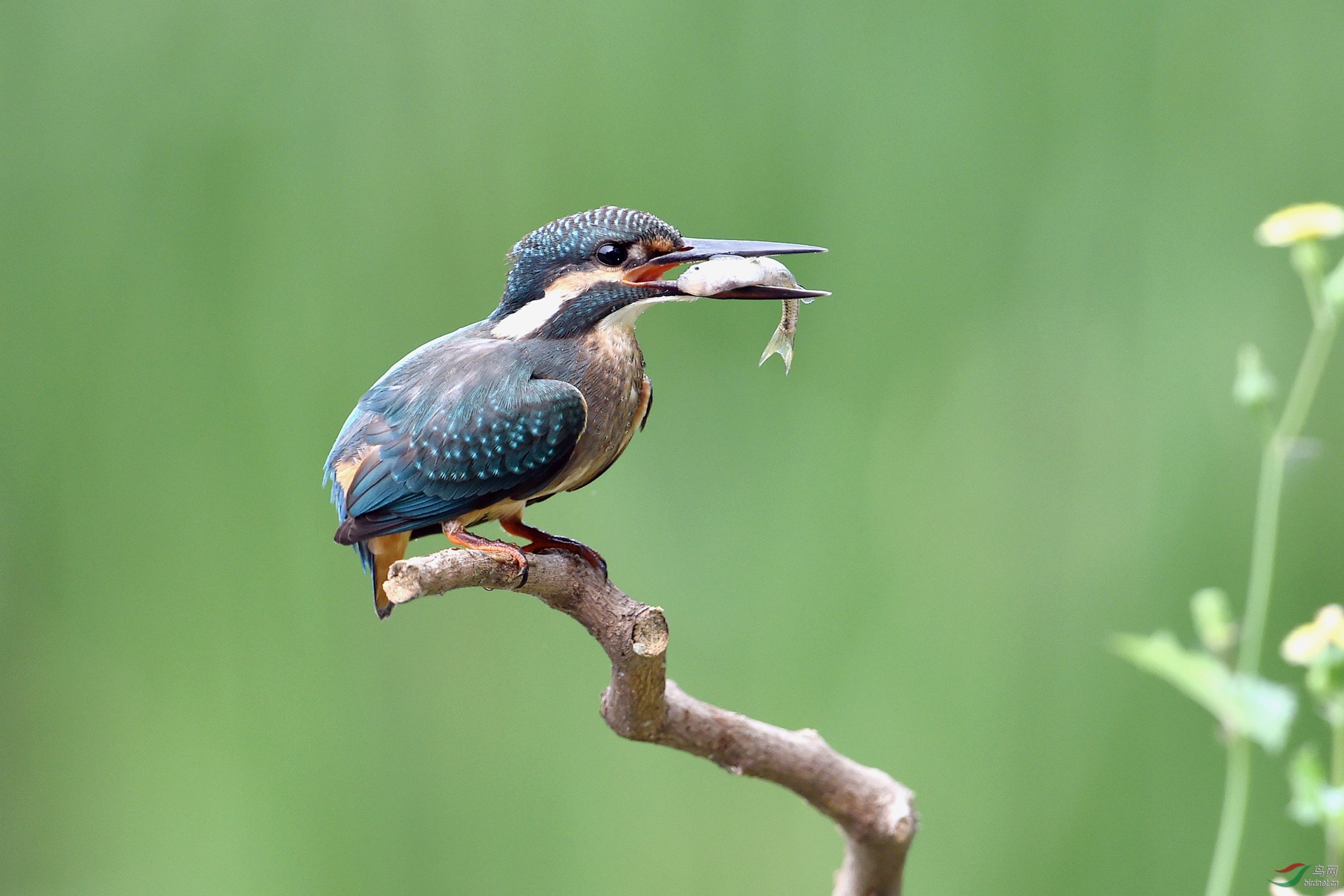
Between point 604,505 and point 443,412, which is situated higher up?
point 443,412

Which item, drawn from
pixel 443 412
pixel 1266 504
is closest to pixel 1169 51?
pixel 1266 504

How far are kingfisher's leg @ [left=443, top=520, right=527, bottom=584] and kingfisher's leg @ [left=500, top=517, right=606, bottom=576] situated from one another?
0.05 metres

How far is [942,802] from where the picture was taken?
179 centimetres

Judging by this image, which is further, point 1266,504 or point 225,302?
point 225,302

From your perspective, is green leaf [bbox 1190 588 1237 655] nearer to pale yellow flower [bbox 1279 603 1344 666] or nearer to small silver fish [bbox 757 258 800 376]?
pale yellow flower [bbox 1279 603 1344 666]

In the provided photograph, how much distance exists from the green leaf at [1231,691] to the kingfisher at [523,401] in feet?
1.24

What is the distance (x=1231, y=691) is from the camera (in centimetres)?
93

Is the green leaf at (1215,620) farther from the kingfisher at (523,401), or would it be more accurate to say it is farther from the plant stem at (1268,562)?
the kingfisher at (523,401)

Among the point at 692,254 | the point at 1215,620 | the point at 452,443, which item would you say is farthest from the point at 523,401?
the point at 1215,620

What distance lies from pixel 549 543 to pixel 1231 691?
55cm

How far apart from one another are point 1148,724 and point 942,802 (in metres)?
0.32

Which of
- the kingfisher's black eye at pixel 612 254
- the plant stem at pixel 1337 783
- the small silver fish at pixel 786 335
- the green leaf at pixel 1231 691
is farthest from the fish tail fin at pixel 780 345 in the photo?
the plant stem at pixel 1337 783

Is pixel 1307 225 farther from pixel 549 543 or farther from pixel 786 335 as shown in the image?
pixel 549 543

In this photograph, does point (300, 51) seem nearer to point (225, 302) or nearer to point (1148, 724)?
point (225, 302)
